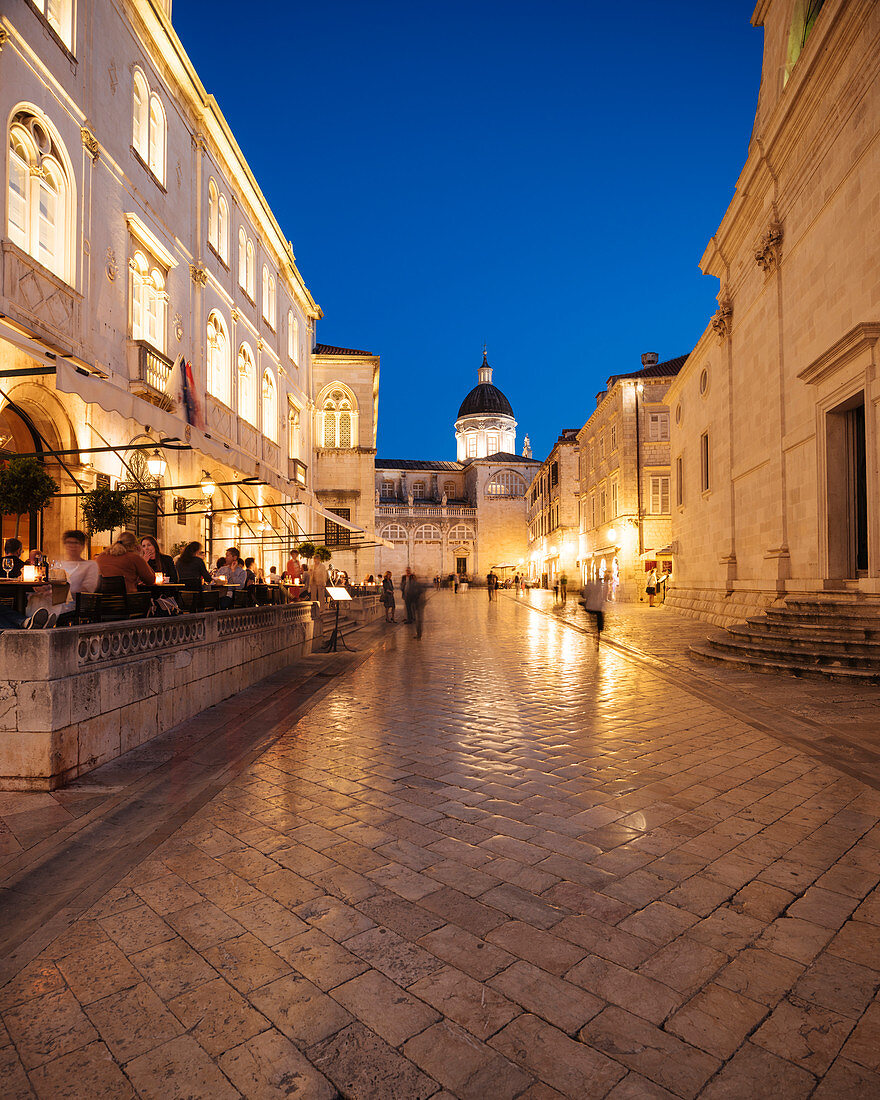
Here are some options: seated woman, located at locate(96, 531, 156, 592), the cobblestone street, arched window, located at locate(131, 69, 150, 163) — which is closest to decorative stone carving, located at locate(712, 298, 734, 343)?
arched window, located at locate(131, 69, 150, 163)

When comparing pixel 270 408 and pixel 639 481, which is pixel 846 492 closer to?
pixel 270 408

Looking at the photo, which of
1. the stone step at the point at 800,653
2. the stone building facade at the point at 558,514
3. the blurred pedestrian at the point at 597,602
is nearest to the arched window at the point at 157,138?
the blurred pedestrian at the point at 597,602

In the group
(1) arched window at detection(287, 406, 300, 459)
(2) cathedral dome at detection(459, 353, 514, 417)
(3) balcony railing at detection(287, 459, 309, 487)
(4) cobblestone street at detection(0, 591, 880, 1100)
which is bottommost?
(4) cobblestone street at detection(0, 591, 880, 1100)

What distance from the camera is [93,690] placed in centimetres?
506

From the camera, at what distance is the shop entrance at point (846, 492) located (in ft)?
40.0

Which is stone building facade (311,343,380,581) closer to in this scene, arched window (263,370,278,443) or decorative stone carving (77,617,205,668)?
arched window (263,370,278,443)

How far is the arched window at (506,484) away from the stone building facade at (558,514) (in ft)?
30.7

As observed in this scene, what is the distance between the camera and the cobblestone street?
6.56 ft

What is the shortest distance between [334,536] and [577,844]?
30655 mm

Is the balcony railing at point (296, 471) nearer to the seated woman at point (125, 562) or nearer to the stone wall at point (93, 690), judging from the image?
the seated woman at point (125, 562)

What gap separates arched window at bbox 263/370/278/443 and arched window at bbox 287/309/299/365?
10.4 feet

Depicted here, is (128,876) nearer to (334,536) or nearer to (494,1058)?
(494,1058)

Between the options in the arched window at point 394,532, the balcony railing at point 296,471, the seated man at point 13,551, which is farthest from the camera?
the arched window at point 394,532

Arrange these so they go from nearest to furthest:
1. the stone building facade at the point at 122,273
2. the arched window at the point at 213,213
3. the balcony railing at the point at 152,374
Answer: the stone building facade at the point at 122,273 → the balcony railing at the point at 152,374 → the arched window at the point at 213,213
